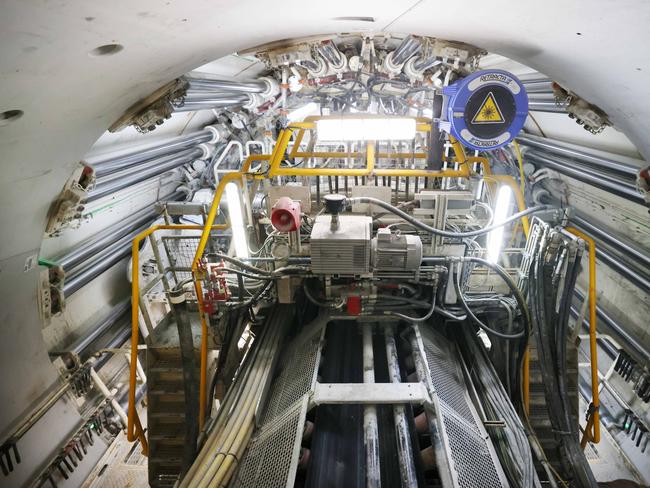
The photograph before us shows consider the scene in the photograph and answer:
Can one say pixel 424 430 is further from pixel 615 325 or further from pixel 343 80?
pixel 343 80

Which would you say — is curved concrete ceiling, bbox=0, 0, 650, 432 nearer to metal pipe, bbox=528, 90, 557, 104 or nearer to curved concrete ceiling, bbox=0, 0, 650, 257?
curved concrete ceiling, bbox=0, 0, 650, 257

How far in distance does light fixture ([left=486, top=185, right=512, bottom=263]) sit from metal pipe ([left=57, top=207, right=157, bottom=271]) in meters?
4.77

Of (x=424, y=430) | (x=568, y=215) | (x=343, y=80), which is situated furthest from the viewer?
(x=343, y=80)

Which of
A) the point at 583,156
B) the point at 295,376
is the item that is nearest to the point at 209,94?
the point at 295,376

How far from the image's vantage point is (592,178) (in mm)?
4867

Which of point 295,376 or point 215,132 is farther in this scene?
point 215,132

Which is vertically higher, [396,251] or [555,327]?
[396,251]

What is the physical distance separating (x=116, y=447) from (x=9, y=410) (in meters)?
2.34

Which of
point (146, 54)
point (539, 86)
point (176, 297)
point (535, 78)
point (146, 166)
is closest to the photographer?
point (146, 54)

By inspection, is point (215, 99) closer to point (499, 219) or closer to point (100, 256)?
point (100, 256)

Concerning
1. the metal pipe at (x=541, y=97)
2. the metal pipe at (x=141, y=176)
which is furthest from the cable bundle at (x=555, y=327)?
the metal pipe at (x=141, y=176)

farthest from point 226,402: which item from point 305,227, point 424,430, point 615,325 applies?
point 615,325

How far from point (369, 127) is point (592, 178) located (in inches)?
142

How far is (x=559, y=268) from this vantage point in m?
2.92
